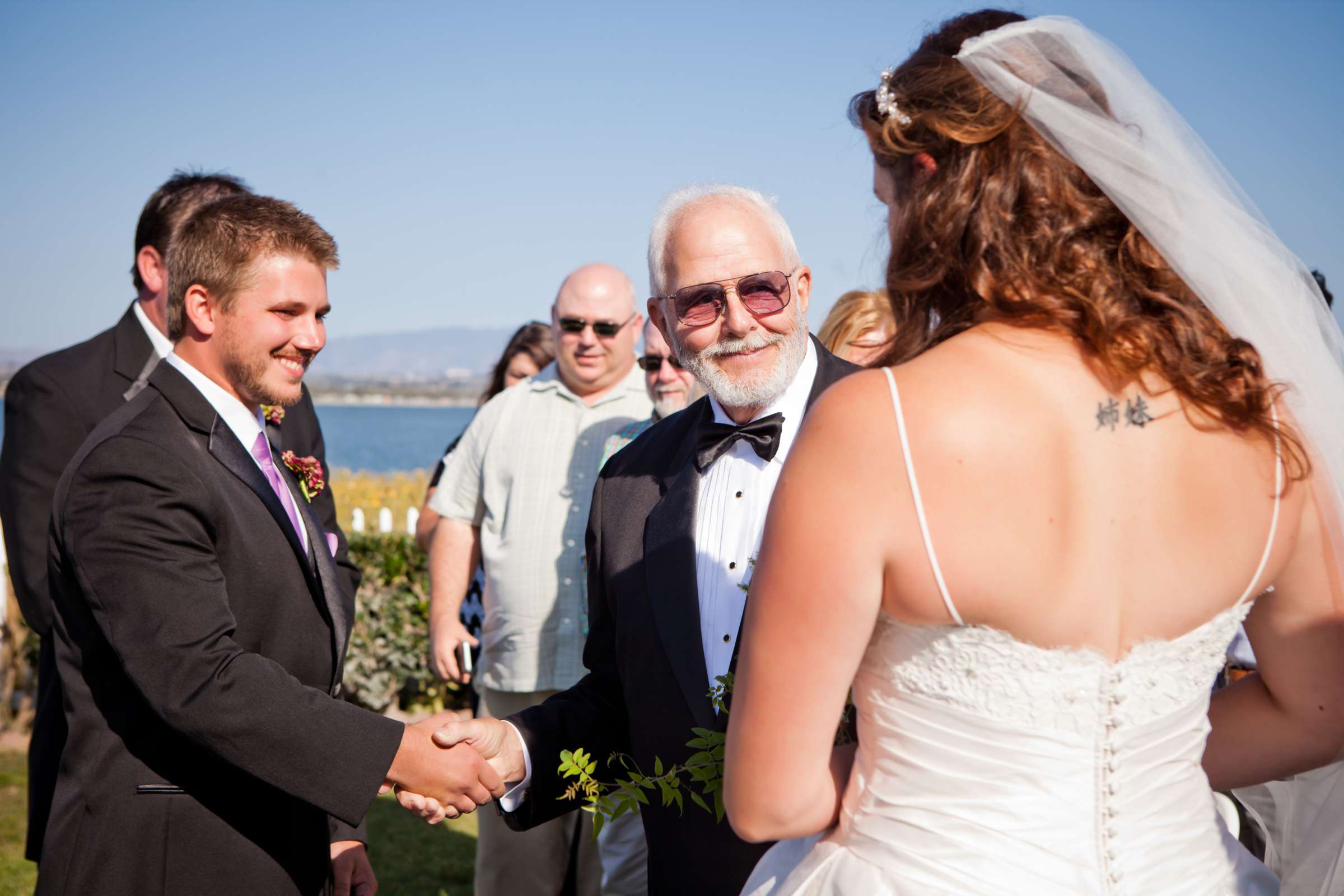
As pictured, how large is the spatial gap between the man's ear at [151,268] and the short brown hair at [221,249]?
1673 mm

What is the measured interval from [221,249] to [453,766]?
61.3 inches

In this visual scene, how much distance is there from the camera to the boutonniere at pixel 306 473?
11.2 feet

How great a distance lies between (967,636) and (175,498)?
1841 millimetres

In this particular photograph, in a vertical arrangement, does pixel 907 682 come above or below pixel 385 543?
above

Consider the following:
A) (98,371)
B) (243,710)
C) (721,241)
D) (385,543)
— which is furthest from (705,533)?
(385,543)

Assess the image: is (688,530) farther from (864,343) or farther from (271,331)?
(864,343)

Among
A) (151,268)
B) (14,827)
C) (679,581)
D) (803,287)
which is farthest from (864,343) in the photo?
(14,827)

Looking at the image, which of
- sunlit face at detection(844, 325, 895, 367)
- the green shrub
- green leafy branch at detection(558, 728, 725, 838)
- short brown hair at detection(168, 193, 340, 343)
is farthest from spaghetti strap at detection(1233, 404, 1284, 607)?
the green shrub

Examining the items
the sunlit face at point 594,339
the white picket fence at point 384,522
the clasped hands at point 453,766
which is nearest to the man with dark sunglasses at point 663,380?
the sunlit face at point 594,339

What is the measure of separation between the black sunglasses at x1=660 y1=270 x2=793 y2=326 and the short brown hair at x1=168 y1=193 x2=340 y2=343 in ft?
3.94

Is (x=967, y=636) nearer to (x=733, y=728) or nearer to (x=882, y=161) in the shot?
(x=733, y=728)

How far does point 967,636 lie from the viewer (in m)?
1.58

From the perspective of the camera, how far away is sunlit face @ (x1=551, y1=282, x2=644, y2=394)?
5414mm

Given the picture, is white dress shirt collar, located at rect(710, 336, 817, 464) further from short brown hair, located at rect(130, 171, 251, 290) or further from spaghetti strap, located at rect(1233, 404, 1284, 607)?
short brown hair, located at rect(130, 171, 251, 290)
